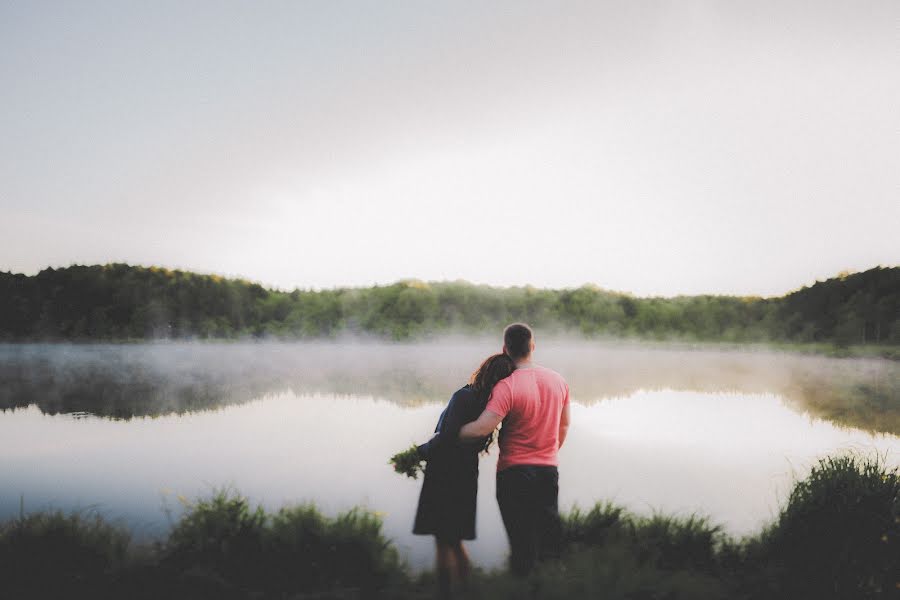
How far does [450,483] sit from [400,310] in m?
118

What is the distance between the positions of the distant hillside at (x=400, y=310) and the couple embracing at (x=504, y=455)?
88723 mm

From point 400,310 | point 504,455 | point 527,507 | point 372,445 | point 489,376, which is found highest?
point 400,310

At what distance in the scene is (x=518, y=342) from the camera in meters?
3.86

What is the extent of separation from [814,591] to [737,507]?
522cm

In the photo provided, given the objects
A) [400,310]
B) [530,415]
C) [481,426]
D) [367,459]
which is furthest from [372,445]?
Answer: [400,310]

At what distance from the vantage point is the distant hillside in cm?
8838

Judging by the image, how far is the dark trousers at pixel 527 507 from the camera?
13.0 feet

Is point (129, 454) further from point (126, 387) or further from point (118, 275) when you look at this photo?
point (118, 275)

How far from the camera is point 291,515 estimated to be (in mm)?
5332

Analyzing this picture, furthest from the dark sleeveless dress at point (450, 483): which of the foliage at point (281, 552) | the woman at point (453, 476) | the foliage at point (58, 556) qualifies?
the foliage at point (58, 556)

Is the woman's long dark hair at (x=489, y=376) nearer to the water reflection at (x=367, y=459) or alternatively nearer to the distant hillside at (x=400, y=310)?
the water reflection at (x=367, y=459)

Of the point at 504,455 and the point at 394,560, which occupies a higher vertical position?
the point at 504,455

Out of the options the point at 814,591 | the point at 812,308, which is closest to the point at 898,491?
the point at 814,591

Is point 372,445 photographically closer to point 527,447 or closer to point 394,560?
point 394,560
